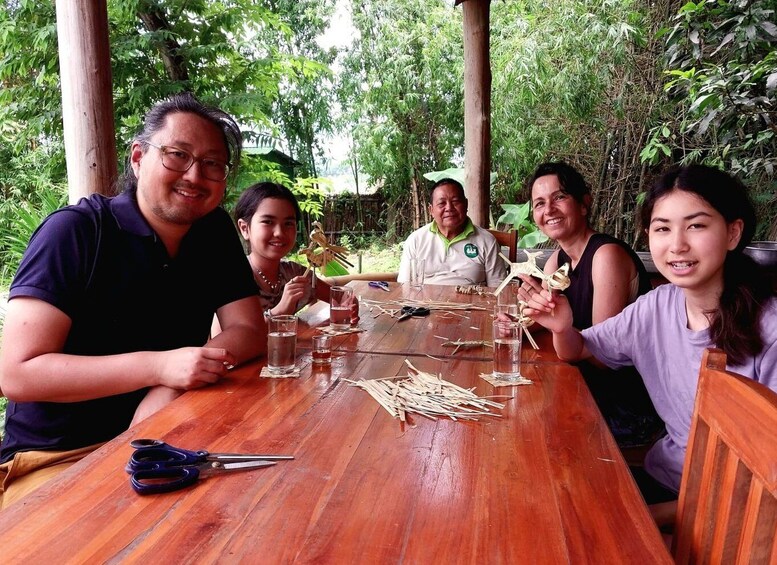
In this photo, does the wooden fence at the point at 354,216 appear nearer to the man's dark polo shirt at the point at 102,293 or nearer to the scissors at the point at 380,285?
the scissors at the point at 380,285

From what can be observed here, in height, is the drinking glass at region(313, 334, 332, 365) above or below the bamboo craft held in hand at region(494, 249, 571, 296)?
below

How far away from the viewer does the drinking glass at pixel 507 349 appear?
1439mm

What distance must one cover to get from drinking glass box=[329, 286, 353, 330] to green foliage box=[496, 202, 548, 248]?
407cm

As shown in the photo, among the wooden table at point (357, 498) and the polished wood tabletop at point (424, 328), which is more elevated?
the wooden table at point (357, 498)

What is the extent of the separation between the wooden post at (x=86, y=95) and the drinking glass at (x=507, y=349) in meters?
1.88

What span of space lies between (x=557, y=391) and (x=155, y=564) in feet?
3.22

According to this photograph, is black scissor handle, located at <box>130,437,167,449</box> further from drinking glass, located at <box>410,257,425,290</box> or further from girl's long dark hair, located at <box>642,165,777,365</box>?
drinking glass, located at <box>410,257,425,290</box>

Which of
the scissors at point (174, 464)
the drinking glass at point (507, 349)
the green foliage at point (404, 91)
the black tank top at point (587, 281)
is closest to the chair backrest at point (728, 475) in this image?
the drinking glass at point (507, 349)

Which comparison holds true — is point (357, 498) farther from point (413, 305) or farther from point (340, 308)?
point (413, 305)

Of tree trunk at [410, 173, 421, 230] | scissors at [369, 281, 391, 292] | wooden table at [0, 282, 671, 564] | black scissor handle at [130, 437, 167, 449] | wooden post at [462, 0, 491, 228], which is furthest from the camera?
tree trunk at [410, 173, 421, 230]

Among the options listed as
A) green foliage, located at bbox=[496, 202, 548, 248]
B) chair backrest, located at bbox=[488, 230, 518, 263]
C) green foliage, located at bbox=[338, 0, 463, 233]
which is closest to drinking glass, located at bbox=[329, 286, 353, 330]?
chair backrest, located at bbox=[488, 230, 518, 263]

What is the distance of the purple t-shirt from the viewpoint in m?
1.46

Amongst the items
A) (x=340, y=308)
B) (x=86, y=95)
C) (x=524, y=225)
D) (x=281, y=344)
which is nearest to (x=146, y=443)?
(x=281, y=344)

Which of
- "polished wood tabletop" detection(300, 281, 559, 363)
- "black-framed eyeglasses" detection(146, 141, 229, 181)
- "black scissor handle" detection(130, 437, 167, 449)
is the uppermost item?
"black-framed eyeglasses" detection(146, 141, 229, 181)
